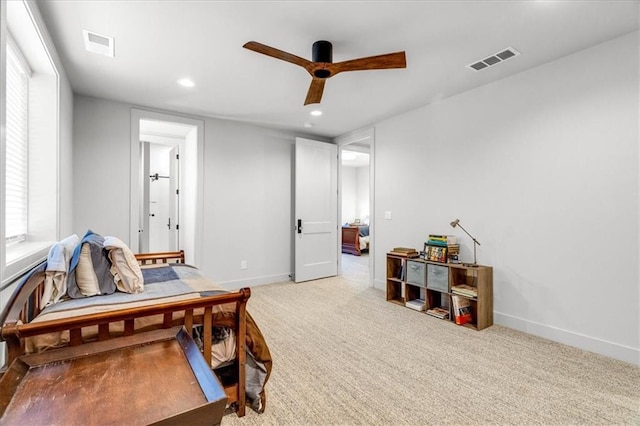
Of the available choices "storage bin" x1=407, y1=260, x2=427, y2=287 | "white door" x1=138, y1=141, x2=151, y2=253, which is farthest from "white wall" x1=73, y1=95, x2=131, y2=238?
"storage bin" x1=407, y1=260, x2=427, y2=287

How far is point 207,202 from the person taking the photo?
421cm

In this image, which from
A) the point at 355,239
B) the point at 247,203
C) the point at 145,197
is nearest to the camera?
the point at 247,203

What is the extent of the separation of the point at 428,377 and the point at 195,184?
3582 millimetres

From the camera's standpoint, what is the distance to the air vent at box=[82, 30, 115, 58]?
7.42 feet

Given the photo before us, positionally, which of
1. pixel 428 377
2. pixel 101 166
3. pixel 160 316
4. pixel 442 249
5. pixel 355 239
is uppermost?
pixel 101 166

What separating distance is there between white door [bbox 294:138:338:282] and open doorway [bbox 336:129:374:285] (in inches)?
8.7

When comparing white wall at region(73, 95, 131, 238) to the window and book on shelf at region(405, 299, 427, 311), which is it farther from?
book on shelf at region(405, 299, 427, 311)

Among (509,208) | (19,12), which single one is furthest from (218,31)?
(509,208)

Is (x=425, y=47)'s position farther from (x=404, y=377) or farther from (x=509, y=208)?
(x=404, y=377)

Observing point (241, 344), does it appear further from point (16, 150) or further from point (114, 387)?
point (16, 150)

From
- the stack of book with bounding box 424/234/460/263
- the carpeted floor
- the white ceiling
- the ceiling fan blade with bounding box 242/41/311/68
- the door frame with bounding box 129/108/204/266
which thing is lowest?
the carpeted floor

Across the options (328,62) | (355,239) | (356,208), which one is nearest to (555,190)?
(328,62)

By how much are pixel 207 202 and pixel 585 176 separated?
4166 millimetres

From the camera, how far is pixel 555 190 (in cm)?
266
